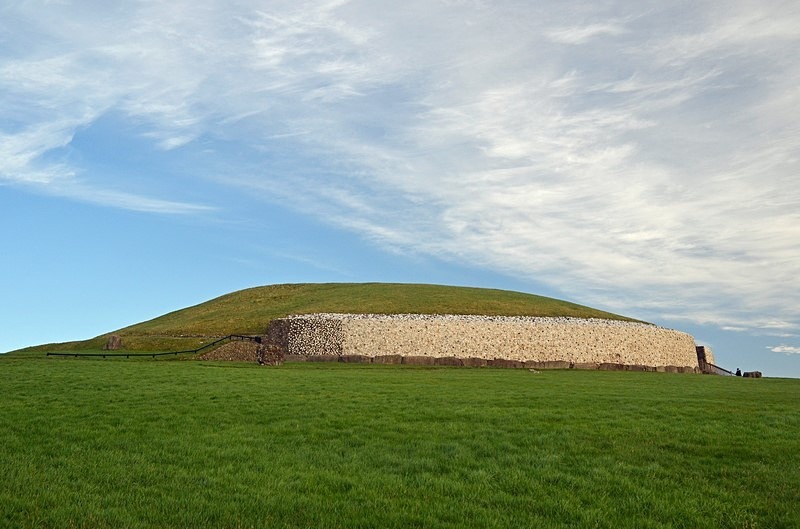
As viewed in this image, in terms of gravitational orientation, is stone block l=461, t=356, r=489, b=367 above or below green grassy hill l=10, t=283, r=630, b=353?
below

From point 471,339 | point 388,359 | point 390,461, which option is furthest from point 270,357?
point 390,461

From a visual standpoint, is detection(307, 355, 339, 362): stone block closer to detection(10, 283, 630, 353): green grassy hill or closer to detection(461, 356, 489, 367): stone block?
detection(461, 356, 489, 367): stone block

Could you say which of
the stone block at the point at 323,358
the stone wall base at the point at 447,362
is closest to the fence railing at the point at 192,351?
the stone wall base at the point at 447,362

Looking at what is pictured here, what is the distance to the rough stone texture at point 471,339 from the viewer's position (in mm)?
49812

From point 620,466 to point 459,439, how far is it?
366cm

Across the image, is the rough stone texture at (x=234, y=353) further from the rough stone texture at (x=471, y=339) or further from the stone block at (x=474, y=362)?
the stone block at (x=474, y=362)

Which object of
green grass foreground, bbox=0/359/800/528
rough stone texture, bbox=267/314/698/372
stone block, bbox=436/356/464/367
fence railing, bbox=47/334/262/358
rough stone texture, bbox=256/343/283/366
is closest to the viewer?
green grass foreground, bbox=0/359/800/528

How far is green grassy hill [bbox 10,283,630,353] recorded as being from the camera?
5756 centimetres

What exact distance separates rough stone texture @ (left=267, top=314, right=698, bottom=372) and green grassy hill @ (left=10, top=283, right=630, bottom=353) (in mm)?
6113

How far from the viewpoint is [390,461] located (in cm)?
1207

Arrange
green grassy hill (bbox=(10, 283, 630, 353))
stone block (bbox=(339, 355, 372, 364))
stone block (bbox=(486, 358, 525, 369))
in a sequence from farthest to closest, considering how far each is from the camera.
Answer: green grassy hill (bbox=(10, 283, 630, 353))
stone block (bbox=(486, 358, 525, 369))
stone block (bbox=(339, 355, 372, 364))

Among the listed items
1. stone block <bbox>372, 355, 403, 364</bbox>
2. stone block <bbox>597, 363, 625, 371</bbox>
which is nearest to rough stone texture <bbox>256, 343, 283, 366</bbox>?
stone block <bbox>372, 355, 403, 364</bbox>

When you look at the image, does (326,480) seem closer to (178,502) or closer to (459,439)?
(178,502)

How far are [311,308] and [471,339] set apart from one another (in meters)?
18.8
